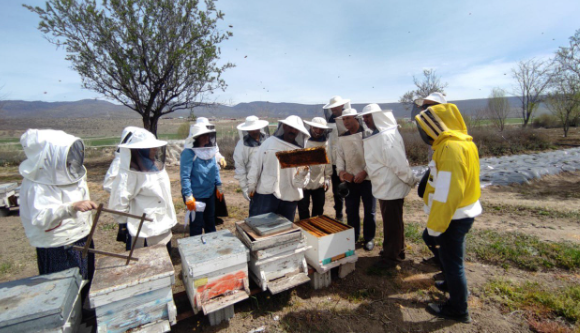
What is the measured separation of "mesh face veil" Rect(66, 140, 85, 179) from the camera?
2522 mm

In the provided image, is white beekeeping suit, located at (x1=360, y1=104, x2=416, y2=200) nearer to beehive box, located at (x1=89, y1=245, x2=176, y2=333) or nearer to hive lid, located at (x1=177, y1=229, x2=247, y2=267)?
hive lid, located at (x1=177, y1=229, x2=247, y2=267)

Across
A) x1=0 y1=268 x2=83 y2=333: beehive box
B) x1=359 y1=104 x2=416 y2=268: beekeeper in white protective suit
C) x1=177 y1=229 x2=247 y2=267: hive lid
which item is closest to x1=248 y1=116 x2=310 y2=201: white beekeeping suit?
x1=359 y1=104 x2=416 y2=268: beekeeper in white protective suit

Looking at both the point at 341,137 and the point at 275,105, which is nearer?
the point at 341,137

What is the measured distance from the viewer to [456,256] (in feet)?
8.47

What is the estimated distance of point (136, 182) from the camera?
2877 mm

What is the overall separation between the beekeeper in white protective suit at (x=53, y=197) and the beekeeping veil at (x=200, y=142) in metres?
1.32

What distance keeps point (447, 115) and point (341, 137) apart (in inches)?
66.9

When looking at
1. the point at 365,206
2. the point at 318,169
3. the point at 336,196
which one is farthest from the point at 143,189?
the point at 336,196

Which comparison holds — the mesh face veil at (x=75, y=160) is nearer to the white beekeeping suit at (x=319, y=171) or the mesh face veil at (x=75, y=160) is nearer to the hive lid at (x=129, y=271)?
the hive lid at (x=129, y=271)

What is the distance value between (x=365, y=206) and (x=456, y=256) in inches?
63.2

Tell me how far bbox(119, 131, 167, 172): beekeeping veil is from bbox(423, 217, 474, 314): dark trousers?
297cm

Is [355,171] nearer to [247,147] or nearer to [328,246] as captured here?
[328,246]

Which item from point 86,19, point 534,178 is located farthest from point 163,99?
point 534,178

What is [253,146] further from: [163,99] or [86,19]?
[86,19]
